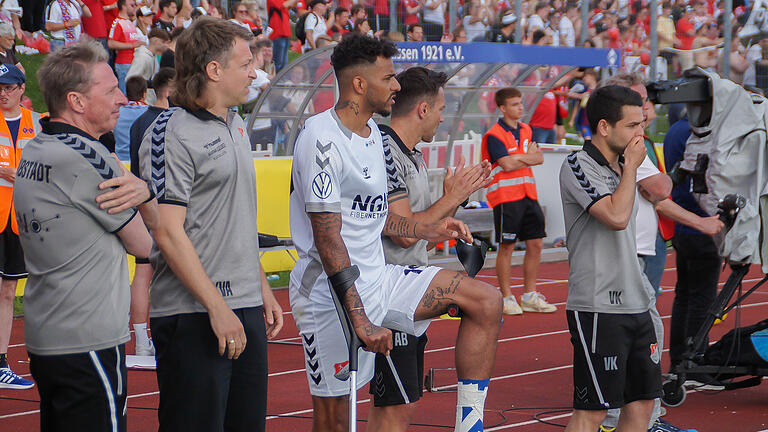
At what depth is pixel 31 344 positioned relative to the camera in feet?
12.2

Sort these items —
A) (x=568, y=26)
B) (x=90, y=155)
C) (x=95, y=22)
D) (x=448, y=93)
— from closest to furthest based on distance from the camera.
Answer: (x=90, y=155)
(x=448, y=93)
(x=95, y=22)
(x=568, y=26)

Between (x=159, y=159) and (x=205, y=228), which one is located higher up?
(x=159, y=159)

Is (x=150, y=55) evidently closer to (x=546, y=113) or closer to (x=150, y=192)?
(x=546, y=113)

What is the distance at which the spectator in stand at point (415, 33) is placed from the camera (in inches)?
699

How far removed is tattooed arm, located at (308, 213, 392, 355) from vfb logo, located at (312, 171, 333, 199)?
0.09 m

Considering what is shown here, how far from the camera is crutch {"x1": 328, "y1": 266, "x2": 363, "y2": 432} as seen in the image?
12.9ft

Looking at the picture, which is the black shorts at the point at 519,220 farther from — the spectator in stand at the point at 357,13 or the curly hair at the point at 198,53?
the spectator in stand at the point at 357,13

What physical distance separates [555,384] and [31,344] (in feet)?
14.9

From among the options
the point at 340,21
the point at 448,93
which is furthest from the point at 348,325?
the point at 340,21

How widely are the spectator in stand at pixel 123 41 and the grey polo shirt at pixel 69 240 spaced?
1139 cm

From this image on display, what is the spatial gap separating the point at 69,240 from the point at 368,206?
128 cm

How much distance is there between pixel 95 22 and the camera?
14828 mm

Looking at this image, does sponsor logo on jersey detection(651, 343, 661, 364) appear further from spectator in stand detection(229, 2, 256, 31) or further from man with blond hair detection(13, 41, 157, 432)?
spectator in stand detection(229, 2, 256, 31)

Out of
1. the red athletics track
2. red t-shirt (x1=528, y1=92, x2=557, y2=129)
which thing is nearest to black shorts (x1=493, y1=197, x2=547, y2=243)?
the red athletics track
